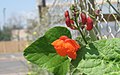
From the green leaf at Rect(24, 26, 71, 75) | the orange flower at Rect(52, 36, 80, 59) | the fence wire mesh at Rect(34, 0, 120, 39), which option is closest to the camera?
the orange flower at Rect(52, 36, 80, 59)

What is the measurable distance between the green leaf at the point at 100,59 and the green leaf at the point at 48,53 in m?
0.10

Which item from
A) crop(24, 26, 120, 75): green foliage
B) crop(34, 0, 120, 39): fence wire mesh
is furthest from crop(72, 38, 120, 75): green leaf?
crop(34, 0, 120, 39): fence wire mesh

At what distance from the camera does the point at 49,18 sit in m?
4.53

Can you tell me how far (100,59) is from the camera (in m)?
1.04

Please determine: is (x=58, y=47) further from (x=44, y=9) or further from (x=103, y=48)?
(x=44, y=9)

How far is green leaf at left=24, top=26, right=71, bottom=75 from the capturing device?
1.14 metres

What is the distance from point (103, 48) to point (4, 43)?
41.6m

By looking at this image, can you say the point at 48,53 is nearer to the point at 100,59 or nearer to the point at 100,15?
the point at 100,59

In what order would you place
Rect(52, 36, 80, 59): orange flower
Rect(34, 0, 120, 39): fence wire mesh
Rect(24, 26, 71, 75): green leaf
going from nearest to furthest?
1. Rect(52, 36, 80, 59): orange flower
2. Rect(24, 26, 71, 75): green leaf
3. Rect(34, 0, 120, 39): fence wire mesh

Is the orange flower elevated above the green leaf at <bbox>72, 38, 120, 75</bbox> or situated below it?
above

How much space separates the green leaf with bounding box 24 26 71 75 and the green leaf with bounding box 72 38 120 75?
99mm

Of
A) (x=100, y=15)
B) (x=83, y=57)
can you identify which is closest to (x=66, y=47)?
(x=83, y=57)

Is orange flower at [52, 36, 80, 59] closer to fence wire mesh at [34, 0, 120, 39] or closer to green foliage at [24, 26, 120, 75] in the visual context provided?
green foliage at [24, 26, 120, 75]

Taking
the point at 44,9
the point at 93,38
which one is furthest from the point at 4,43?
the point at 93,38
